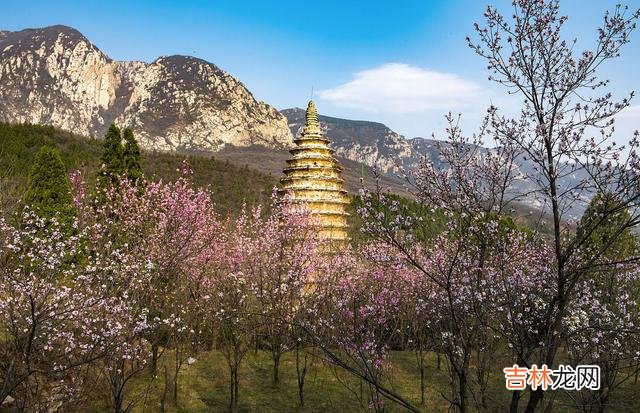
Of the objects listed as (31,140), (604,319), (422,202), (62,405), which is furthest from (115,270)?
(31,140)

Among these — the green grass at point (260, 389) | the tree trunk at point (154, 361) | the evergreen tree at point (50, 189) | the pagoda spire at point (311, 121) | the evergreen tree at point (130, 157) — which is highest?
the pagoda spire at point (311, 121)

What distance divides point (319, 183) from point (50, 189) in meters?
16.0

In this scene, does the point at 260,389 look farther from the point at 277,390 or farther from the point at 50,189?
the point at 50,189

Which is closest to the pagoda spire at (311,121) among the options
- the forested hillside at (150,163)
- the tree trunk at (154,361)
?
the forested hillside at (150,163)

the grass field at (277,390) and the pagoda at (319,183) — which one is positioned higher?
the pagoda at (319,183)

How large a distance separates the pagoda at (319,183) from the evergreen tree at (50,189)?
13.0 meters

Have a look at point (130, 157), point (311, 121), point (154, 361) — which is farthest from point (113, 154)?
point (154, 361)

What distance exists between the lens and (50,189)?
89.9 feet

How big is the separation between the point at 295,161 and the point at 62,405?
2372cm

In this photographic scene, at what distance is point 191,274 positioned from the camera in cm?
1988

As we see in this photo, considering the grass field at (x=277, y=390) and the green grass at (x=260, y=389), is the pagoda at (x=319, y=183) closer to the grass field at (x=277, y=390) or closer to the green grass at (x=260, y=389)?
the grass field at (x=277, y=390)

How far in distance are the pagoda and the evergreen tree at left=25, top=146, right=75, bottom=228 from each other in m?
13.0

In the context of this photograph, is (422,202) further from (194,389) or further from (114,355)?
(194,389)

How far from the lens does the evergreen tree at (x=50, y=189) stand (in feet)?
88.7
